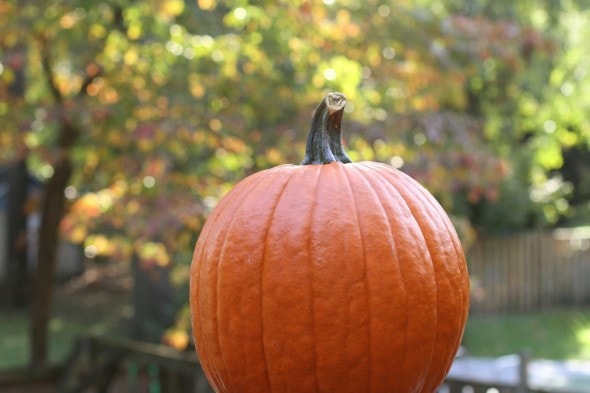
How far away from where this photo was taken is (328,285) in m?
1.61

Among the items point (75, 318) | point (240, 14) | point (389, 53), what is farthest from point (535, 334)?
point (240, 14)

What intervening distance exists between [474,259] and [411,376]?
39.3 feet

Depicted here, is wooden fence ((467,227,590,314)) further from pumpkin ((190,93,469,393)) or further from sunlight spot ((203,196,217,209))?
pumpkin ((190,93,469,393))

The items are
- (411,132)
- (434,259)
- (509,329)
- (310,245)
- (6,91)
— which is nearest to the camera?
(310,245)

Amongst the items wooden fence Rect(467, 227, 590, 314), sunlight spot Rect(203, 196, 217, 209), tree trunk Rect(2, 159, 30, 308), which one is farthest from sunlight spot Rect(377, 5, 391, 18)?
tree trunk Rect(2, 159, 30, 308)

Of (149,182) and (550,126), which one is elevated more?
(149,182)

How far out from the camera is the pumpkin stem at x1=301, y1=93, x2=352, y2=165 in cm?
173

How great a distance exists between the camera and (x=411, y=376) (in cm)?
170

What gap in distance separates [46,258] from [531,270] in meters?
9.24

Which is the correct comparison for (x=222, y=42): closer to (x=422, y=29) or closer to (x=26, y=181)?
(x=422, y=29)

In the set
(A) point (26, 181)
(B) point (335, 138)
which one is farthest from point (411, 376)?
(A) point (26, 181)

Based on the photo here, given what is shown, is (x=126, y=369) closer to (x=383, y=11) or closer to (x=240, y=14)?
(x=240, y=14)

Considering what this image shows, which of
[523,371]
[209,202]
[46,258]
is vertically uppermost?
[209,202]

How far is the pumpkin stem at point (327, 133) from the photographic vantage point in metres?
1.73
